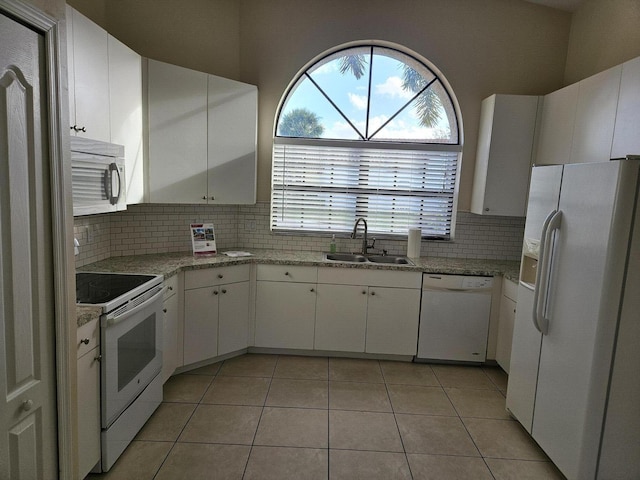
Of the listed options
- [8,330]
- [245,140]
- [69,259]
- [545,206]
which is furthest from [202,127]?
[545,206]

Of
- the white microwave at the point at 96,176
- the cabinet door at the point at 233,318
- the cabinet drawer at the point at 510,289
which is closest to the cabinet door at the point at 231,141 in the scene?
the cabinet door at the point at 233,318

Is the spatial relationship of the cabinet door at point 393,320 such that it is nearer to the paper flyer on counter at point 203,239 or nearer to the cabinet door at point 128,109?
the paper flyer on counter at point 203,239

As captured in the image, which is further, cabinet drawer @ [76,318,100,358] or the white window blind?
the white window blind

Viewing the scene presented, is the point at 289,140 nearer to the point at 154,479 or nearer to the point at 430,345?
the point at 430,345

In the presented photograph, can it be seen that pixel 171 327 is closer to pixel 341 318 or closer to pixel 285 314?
pixel 285 314

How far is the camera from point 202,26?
12.1ft

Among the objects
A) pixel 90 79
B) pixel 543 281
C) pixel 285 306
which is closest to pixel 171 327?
pixel 285 306

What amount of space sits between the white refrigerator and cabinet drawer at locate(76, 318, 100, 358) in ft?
7.93

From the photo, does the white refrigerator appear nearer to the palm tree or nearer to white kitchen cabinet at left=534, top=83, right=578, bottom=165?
white kitchen cabinet at left=534, top=83, right=578, bottom=165

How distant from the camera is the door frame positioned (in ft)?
4.60

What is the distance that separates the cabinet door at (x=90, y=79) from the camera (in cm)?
222

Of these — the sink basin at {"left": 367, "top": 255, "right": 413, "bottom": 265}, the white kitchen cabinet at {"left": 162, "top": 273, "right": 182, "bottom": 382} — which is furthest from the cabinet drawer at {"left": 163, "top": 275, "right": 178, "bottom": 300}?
the sink basin at {"left": 367, "top": 255, "right": 413, "bottom": 265}

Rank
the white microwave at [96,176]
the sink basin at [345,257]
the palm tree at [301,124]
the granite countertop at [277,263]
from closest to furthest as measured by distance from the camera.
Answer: the white microwave at [96,176] < the granite countertop at [277,263] < the sink basin at [345,257] < the palm tree at [301,124]

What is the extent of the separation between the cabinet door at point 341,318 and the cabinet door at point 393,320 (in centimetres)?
7
